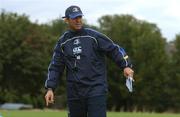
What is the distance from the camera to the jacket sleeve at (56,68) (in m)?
8.62

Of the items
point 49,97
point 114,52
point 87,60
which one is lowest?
point 49,97

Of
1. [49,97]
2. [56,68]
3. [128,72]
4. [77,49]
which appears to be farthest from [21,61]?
[128,72]

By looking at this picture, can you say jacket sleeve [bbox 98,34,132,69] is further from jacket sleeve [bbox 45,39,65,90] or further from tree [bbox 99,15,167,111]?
tree [bbox 99,15,167,111]

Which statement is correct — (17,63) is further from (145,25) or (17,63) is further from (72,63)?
(72,63)

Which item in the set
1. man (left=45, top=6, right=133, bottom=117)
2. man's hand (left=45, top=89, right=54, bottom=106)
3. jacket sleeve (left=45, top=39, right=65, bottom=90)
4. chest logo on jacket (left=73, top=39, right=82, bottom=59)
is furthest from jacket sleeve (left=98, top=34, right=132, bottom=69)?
man's hand (left=45, top=89, right=54, bottom=106)

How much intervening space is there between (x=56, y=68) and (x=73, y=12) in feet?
2.84

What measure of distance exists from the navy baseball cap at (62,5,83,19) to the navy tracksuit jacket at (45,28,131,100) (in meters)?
0.25

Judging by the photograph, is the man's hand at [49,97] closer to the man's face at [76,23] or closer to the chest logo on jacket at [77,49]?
the chest logo on jacket at [77,49]

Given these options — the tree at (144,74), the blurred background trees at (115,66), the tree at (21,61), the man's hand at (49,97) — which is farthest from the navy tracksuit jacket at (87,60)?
the tree at (144,74)

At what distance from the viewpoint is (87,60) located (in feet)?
27.3

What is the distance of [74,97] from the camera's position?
27.5 ft

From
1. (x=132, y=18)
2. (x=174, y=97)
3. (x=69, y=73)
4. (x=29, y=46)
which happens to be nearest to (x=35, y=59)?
(x=29, y=46)

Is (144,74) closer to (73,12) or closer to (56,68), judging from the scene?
(56,68)

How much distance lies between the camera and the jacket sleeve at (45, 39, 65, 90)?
862 centimetres
